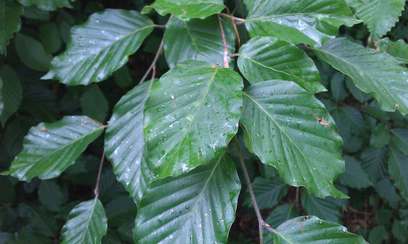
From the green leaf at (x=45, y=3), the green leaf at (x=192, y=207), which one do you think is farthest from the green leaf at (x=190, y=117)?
the green leaf at (x=45, y=3)

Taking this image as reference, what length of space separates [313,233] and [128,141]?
0.37 meters

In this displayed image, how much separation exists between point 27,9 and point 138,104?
0.58 m

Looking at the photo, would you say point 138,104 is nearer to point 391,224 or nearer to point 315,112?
point 315,112

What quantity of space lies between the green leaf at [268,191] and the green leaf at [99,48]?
715 millimetres

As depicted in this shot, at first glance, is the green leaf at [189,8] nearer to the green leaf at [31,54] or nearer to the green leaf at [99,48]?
the green leaf at [99,48]

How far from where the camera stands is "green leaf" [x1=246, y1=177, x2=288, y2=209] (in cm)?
147

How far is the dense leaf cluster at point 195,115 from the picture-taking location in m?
0.64

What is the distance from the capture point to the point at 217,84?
2.13 ft

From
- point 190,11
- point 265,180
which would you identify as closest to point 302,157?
point 190,11

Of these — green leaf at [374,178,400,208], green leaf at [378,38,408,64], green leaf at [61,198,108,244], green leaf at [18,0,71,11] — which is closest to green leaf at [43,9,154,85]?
green leaf at [18,0,71,11]

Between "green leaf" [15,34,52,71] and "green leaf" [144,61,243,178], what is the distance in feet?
2.24

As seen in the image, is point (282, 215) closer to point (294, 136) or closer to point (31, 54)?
point (294, 136)

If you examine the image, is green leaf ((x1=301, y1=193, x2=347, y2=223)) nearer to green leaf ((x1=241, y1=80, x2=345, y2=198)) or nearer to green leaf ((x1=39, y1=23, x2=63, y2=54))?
green leaf ((x1=241, y1=80, x2=345, y2=198))

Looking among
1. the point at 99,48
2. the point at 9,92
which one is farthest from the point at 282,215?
the point at 9,92
